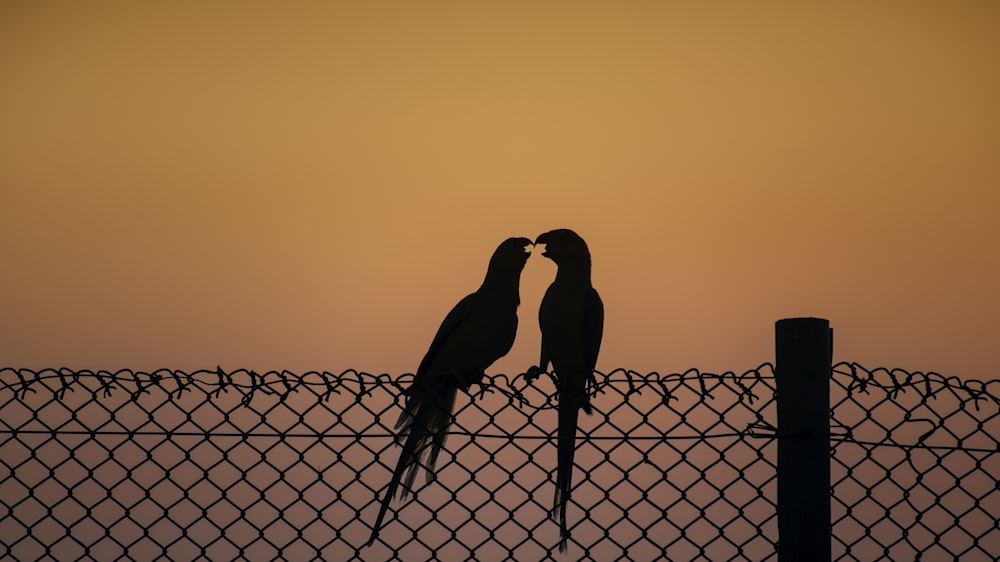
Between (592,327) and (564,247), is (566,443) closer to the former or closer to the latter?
(592,327)

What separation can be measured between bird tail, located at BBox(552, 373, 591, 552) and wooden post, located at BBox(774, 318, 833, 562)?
0.51 m

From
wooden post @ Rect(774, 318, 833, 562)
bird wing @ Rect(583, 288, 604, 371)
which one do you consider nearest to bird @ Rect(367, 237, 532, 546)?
bird wing @ Rect(583, 288, 604, 371)

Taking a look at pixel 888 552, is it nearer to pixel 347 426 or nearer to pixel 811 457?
pixel 811 457

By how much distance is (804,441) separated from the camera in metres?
2.38

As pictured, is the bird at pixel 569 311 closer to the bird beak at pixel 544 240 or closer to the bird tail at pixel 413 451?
the bird beak at pixel 544 240

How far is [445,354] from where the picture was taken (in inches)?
176

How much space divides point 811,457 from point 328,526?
4.01 feet

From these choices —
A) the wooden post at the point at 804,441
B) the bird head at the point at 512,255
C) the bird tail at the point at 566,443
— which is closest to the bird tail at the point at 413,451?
the bird tail at the point at 566,443

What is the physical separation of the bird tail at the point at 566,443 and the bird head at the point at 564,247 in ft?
4.41

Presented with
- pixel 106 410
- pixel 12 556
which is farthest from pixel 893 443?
pixel 12 556

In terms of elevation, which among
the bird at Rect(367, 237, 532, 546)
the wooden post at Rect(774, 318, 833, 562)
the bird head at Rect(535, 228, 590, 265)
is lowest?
the bird at Rect(367, 237, 532, 546)

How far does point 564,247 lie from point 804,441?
88.5 inches

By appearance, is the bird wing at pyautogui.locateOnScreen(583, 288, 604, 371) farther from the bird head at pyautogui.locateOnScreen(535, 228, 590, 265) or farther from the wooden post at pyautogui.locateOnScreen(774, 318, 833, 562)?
the wooden post at pyautogui.locateOnScreen(774, 318, 833, 562)

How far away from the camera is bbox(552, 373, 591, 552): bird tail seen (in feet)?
8.68
